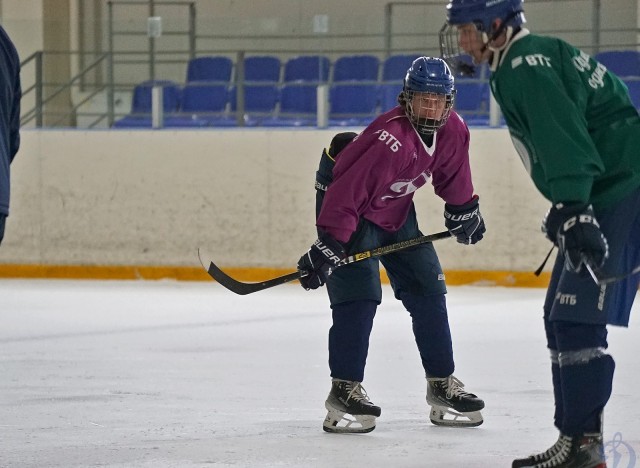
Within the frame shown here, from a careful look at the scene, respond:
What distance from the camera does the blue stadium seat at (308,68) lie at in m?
9.66

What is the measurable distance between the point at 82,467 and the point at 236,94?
6.79 meters

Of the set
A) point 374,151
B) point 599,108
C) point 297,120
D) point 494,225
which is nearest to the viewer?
point 599,108

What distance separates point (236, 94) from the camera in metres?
9.98

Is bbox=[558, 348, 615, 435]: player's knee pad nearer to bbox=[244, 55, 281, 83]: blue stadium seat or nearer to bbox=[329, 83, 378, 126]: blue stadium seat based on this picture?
bbox=[329, 83, 378, 126]: blue stadium seat

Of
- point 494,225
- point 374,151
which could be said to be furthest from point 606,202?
point 494,225

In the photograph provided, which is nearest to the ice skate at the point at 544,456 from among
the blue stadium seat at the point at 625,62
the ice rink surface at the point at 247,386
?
the ice rink surface at the point at 247,386

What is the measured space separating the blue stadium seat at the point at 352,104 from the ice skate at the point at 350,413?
19.0ft

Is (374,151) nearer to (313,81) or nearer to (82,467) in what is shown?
(82,467)

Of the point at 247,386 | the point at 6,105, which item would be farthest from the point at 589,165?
the point at 247,386

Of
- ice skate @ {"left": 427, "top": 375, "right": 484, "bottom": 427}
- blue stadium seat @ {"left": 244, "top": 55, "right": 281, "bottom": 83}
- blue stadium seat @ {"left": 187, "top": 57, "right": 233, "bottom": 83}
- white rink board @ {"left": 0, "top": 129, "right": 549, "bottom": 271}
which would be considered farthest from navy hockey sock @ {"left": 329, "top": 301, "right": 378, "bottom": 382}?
blue stadium seat @ {"left": 187, "top": 57, "right": 233, "bottom": 83}

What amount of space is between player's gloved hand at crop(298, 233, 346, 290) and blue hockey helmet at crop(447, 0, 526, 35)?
980mm

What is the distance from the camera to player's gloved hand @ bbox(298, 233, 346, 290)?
386 centimetres

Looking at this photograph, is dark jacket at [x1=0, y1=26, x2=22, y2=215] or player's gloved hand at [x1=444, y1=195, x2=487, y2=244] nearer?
dark jacket at [x1=0, y1=26, x2=22, y2=215]

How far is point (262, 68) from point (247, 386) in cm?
541
